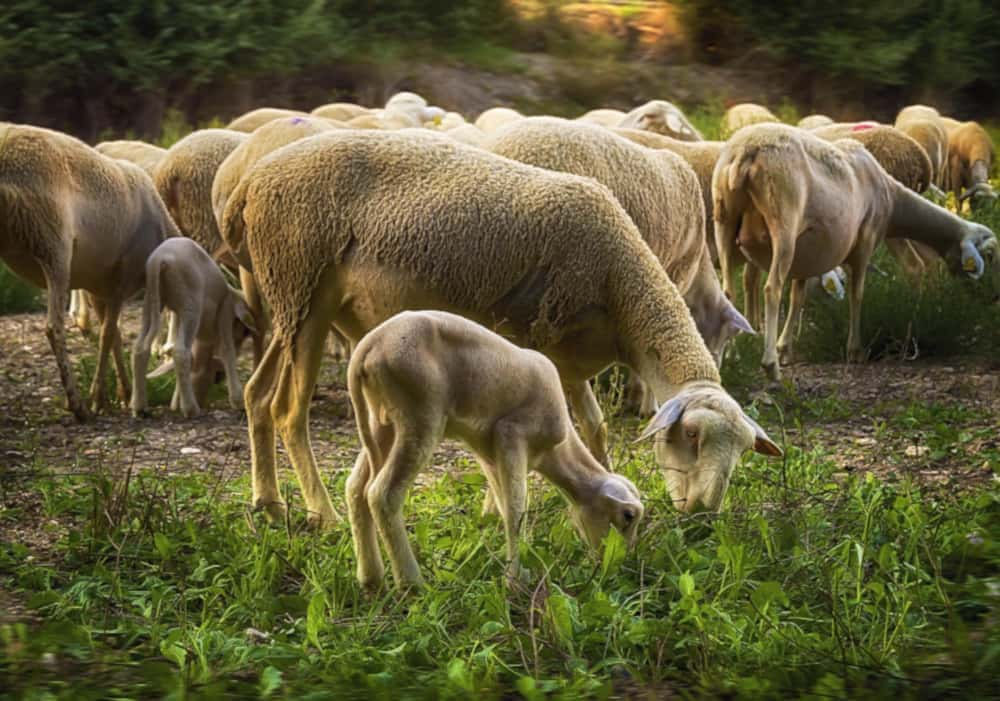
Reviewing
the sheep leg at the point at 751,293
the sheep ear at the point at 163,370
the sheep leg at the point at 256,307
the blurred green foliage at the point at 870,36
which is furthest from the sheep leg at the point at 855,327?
the blurred green foliage at the point at 870,36

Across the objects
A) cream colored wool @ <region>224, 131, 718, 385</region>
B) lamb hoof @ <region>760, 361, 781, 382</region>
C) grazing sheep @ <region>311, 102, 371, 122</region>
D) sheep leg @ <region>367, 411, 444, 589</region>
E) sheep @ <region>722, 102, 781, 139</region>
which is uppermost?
cream colored wool @ <region>224, 131, 718, 385</region>

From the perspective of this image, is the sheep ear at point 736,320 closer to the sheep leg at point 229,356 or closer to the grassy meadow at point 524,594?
the grassy meadow at point 524,594

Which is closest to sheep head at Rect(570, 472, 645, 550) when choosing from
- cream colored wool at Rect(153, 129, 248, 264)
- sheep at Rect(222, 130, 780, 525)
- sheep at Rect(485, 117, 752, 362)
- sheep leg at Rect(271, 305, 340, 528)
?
sheep at Rect(222, 130, 780, 525)

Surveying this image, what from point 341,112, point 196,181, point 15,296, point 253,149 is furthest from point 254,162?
point 15,296

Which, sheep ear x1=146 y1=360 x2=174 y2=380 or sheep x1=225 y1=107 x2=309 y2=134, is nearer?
sheep ear x1=146 y1=360 x2=174 y2=380

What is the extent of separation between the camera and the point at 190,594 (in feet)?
15.8

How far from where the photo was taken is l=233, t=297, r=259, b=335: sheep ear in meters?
8.62

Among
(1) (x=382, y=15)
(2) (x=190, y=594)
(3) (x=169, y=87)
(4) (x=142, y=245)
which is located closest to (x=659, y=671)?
(2) (x=190, y=594)

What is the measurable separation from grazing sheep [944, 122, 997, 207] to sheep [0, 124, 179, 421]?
34.1 feet

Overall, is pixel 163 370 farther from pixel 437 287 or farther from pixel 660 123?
pixel 660 123

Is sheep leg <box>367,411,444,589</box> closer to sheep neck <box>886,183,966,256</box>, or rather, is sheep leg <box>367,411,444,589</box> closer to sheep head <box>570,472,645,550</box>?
sheep head <box>570,472,645,550</box>

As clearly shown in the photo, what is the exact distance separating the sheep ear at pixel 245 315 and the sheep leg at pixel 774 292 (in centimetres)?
322

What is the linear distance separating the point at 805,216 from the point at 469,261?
172 inches

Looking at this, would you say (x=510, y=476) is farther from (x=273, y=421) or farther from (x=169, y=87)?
(x=169, y=87)
